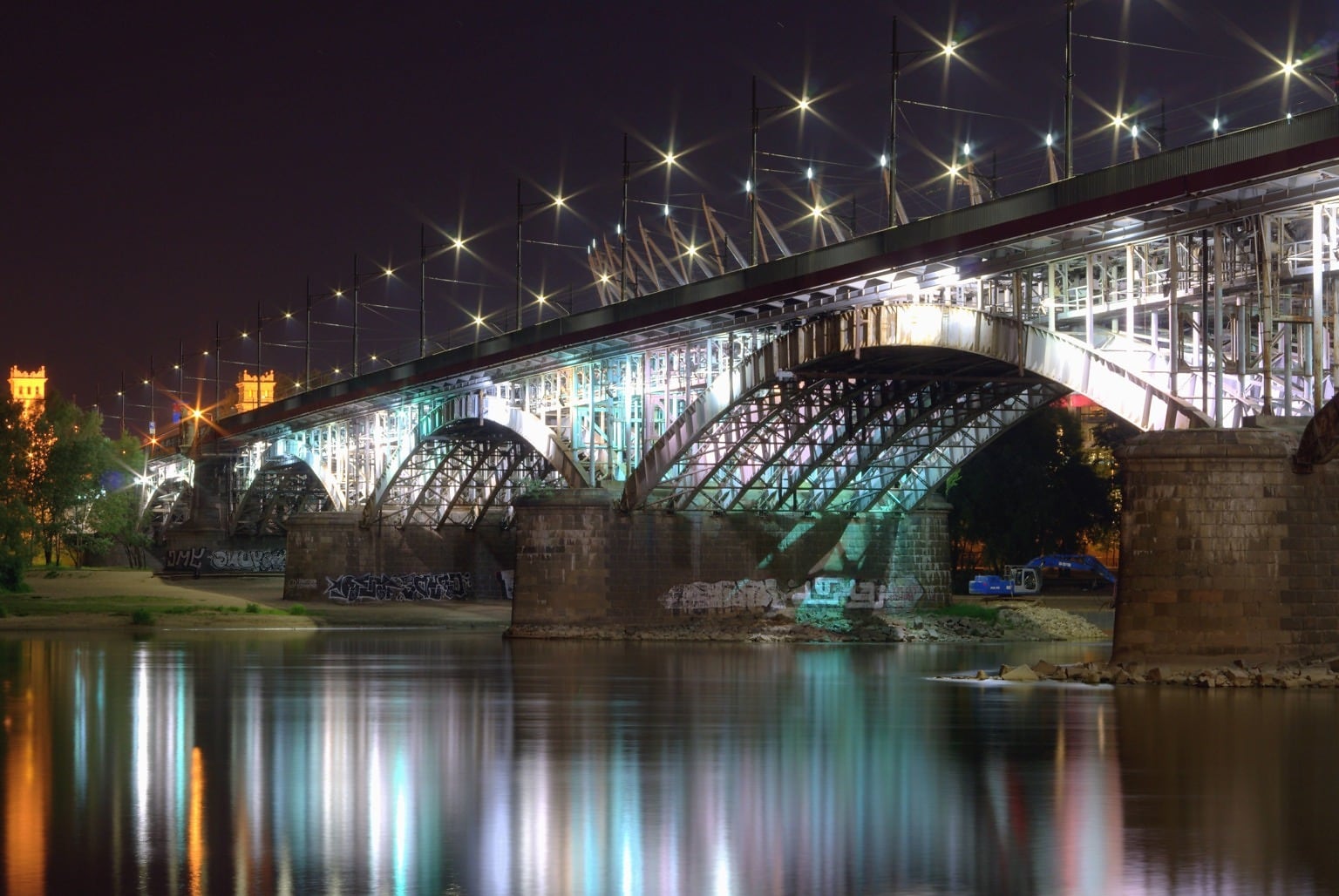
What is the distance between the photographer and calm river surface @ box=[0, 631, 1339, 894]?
53.4 ft

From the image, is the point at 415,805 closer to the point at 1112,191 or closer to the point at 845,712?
the point at 845,712

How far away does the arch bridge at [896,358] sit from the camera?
3959cm

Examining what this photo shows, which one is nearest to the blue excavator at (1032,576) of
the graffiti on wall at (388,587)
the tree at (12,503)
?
the graffiti on wall at (388,587)

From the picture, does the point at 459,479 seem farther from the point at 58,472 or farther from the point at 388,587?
the point at 58,472

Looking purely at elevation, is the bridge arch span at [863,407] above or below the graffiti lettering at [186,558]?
above

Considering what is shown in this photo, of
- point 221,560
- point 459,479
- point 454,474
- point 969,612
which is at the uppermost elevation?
point 454,474

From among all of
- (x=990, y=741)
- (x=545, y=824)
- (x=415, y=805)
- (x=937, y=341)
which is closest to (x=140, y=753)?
(x=415, y=805)

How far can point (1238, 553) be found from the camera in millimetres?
38531

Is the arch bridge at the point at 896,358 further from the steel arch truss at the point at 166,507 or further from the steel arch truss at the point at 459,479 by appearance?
the steel arch truss at the point at 166,507

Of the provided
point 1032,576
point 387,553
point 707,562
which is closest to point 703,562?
point 707,562

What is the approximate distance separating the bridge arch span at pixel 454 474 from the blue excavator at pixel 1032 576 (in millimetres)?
21991

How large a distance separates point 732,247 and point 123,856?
5710cm

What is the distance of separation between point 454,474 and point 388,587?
7309mm

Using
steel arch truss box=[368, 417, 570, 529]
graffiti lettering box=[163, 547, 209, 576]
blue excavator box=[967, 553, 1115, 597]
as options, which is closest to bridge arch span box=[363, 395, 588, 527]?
steel arch truss box=[368, 417, 570, 529]
